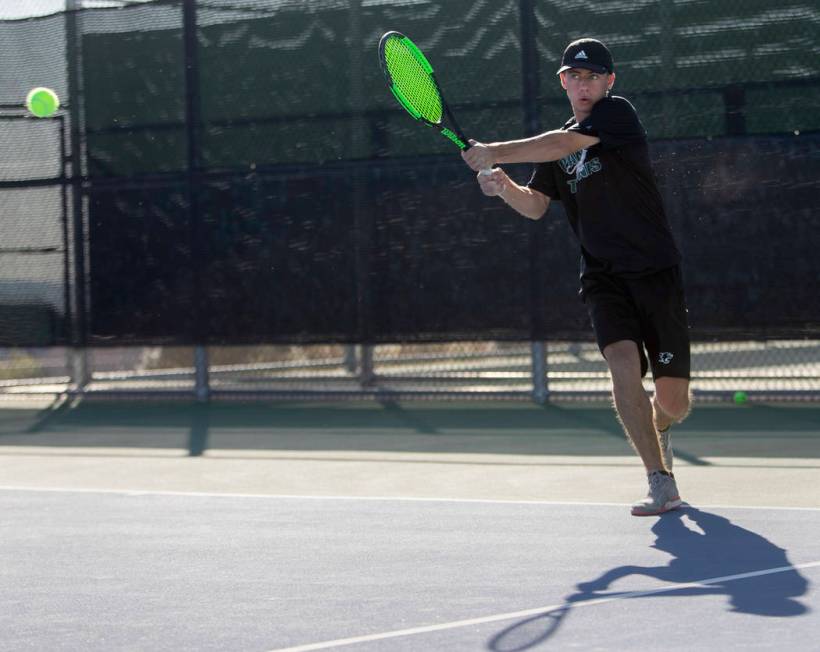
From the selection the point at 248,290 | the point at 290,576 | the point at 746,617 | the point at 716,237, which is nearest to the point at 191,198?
the point at 248,290

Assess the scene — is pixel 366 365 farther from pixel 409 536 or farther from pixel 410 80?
pixel 409 536

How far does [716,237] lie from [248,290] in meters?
3.11

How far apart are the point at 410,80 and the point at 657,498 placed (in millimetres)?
1890

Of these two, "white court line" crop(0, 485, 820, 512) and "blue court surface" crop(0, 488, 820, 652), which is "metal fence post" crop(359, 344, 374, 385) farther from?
"blue court surface" crop(0, 488, 820, 652)

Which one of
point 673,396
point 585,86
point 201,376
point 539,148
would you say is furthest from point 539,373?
point 539,148

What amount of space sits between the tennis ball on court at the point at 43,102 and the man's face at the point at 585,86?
6.08 meters

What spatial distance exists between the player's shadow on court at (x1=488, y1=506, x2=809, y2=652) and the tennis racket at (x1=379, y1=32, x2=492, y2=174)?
1.76m

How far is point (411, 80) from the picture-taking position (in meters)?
6.52

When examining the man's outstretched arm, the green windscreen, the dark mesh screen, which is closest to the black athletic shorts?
the man's outstretched arm

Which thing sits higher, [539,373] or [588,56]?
[588,56]

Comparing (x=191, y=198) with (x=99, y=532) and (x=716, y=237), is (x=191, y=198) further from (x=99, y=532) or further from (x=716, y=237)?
(x=99, y=532)

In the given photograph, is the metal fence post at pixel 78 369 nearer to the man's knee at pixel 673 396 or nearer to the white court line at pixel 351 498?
the white court line at pixel 351 498

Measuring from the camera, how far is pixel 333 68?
10.7 meters

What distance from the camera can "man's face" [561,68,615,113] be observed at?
20.2 feet
